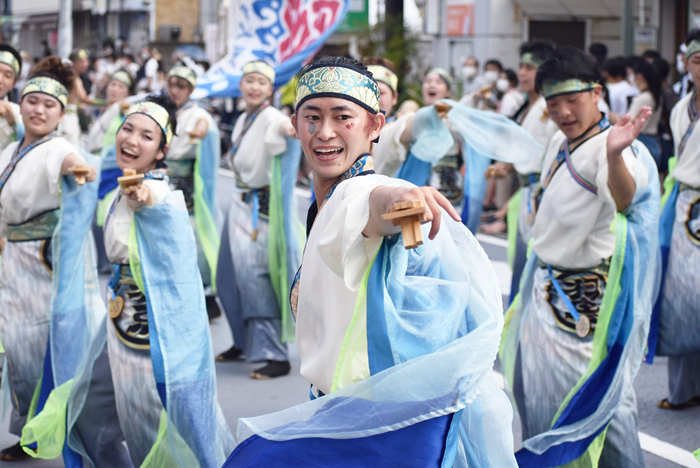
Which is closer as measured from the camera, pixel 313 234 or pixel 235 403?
pixel 313 234

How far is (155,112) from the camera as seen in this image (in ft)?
11.6

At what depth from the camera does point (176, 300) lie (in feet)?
11.0

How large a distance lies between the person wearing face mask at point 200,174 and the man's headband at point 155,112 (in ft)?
8.36

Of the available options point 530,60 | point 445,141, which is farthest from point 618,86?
point 445,141

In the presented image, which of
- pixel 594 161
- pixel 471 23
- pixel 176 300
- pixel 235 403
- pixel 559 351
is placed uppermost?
pixel 471 23

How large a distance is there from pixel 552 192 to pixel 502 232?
618cm

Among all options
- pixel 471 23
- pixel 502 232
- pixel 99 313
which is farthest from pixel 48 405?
pixel 471 23

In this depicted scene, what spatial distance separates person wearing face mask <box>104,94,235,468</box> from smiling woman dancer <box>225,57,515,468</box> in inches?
47.8

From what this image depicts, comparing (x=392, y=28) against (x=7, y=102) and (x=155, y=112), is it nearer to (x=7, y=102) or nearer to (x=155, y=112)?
(x=7, y=102)

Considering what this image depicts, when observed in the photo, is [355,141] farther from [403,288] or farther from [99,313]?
[99,313]

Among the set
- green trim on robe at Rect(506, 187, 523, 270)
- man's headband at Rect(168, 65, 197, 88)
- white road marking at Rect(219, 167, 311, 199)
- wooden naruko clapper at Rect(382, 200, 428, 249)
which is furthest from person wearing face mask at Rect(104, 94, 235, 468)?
white road marking at Rect(219, 167, 311, 199)

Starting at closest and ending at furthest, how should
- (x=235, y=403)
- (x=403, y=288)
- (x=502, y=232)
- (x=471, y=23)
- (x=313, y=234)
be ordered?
1. (x=403, y=288)
2. (x=313, y=234)
3. (x=235, y=403)
4. (x=502, y=232)
5. (x=471, y=23)

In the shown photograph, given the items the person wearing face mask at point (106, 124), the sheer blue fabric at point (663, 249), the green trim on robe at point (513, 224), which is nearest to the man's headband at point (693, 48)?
the sheer blue fabric at point (663, 249)

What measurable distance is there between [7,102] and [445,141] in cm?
258
